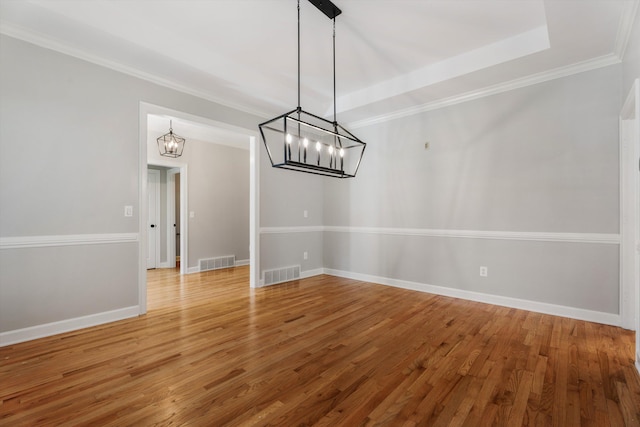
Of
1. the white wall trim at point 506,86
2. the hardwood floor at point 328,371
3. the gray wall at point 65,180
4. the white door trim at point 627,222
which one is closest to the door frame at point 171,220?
the hardwood floor at point 328,371

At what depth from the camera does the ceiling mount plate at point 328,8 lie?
2.51 metres

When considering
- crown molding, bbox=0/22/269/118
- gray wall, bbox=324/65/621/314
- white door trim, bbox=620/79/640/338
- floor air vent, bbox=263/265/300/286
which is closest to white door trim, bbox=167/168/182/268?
floor air vent, bbox=263/265/300/286

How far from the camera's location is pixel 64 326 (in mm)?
2867

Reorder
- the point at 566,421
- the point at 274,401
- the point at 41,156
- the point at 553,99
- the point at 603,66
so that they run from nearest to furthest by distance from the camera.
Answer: the point at 566,421 → the point at 274,401 → the point at 41,156 → the point at 603,66 → the point at 553,99

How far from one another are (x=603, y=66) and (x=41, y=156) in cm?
568

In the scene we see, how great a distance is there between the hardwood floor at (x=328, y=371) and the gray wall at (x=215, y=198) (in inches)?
110

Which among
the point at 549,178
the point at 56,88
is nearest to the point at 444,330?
the point at 549,178

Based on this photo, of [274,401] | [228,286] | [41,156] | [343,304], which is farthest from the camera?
[228,286]

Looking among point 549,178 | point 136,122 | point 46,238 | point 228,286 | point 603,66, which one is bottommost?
point 228,286

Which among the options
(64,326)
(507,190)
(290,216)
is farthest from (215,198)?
(507,190)

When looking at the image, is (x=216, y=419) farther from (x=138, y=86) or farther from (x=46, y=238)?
(x=138, y=86)

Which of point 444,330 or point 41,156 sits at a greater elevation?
point 41,156

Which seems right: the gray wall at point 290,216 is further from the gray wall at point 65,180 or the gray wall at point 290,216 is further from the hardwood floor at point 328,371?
the gray wall at point 65,180

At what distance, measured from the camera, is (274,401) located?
1.79m
